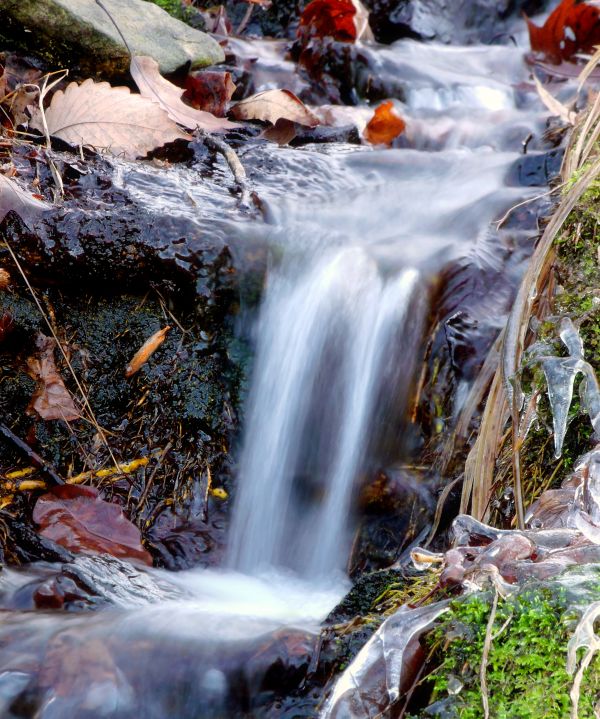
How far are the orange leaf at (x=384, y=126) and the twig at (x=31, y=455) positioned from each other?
7.78ft

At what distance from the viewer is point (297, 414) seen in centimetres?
266

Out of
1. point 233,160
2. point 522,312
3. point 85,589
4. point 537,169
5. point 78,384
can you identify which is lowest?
point 85,589

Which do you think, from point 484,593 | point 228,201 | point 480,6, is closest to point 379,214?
point 228,201

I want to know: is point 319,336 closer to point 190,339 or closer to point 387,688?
point 190,339

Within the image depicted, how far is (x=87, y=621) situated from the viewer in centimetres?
178

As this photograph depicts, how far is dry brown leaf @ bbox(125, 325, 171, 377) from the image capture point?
265 cm

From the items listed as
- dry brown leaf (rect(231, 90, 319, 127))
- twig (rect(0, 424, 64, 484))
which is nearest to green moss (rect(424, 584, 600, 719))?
twig (rect(0, 424, 64, 484))

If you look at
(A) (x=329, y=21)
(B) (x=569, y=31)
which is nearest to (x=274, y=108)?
(A) (x=329, y=21)

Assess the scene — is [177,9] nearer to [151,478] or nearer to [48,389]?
[48,389]

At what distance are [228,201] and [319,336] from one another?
685 mm

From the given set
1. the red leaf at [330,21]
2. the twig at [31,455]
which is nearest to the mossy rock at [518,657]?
the twig at [31,455]

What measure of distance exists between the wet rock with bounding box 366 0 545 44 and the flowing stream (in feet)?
8.25

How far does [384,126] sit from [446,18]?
91.3 inches

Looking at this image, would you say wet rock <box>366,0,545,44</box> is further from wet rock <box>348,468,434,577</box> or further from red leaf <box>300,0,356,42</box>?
wet rock <box>348,468,434,577</box>
